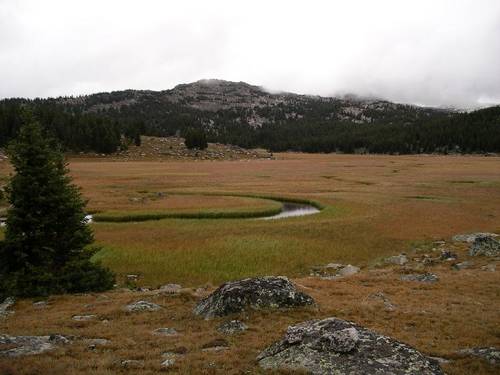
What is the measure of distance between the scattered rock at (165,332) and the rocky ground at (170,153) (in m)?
141

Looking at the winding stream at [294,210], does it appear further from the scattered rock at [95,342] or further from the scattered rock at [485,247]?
the scattered rock at [95,342]

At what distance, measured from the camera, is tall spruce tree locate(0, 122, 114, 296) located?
23109 mm

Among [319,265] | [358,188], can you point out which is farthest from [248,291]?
[358,188]

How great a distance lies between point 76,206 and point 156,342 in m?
12.6

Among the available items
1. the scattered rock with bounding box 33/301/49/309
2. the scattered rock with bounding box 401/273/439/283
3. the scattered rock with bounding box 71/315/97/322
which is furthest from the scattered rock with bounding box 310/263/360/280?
→ the scattered rock with bounding box 33/301/49/309

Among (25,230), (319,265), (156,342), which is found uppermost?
(25,230)

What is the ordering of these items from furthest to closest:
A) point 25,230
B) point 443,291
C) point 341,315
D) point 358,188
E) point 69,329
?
point 358,188 < point 25,230 < point 443,291 < point 341,315 < point 69,329

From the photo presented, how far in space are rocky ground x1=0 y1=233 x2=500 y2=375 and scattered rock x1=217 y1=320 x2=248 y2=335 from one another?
0.04m

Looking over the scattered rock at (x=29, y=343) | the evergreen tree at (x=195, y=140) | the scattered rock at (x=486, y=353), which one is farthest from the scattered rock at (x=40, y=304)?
the evergreen tree at (x=195, y=140)

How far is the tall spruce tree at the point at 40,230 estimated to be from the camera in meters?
23.1

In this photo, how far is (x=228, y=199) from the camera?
6312 centimetres

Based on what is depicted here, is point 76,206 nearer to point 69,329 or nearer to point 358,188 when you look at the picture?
point 69,329

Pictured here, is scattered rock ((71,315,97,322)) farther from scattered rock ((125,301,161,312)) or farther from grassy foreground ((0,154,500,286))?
grassy foreground ((0,154,500,286))

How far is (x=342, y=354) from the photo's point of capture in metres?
11.5
